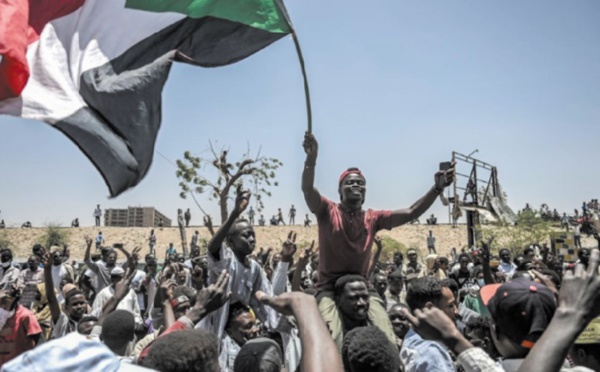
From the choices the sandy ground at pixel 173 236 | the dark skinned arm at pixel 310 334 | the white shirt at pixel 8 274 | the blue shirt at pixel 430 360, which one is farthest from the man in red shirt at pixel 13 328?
the sandy ground at pixel 173 236

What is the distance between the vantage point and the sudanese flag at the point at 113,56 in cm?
348

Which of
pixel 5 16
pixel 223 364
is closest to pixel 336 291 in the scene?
pixel 223 364

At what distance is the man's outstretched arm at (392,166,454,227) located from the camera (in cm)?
484

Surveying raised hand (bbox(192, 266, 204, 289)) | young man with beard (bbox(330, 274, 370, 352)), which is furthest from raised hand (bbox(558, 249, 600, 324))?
raised hand (bbox(192, 266, 204, 289))

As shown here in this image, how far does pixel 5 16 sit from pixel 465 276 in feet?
28.3

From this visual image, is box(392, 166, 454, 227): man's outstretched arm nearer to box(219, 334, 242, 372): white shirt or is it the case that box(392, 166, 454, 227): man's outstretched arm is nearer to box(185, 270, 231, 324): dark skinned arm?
box(219, 334, 242, 372): white shirt

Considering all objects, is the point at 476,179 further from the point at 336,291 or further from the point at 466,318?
the point at 336,291

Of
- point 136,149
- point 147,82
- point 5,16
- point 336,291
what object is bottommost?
point 336,291

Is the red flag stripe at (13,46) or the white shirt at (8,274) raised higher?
the red flag stripe at (13,46)

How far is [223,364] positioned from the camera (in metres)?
3.85

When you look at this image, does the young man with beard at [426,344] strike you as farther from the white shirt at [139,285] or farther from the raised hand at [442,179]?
the white shirt at [139,285]

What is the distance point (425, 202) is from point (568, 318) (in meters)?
3.01

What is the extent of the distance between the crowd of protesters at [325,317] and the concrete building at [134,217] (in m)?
62.1

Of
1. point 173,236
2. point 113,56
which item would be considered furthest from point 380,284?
point 173,236
